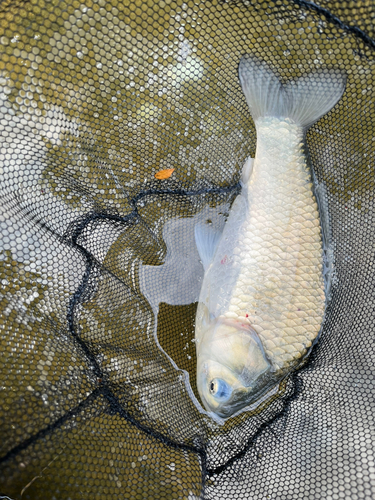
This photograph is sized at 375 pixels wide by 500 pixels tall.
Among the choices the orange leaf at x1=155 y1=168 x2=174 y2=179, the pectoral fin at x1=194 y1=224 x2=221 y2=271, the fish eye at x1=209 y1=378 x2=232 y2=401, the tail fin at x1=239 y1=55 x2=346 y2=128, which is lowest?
the fish eye at x1=209 y1=378 x2=232 y2=401

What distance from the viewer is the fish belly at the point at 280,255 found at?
→ 1691mm

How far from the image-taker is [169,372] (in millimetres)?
1851

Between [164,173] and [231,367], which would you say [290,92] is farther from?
[231,367]

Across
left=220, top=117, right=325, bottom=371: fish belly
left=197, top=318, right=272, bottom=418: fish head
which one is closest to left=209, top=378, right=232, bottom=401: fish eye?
left=197, top=318, right=272, bottom=418: fish head

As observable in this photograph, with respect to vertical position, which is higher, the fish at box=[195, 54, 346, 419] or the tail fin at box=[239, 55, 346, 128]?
the tail fin at box=[239, 55, 346, 128]

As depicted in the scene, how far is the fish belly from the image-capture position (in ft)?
5.55

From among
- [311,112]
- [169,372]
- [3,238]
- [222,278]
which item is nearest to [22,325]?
[3,238]

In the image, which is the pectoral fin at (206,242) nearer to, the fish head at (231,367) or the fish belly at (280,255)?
the fish belly at (280,255)

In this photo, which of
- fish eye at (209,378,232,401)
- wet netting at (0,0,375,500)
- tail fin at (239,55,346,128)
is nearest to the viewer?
wet netting at (0,0,375,500)

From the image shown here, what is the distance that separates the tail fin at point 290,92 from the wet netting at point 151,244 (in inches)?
1.9

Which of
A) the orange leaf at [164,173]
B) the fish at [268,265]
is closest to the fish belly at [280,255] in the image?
the fish at [268,265]

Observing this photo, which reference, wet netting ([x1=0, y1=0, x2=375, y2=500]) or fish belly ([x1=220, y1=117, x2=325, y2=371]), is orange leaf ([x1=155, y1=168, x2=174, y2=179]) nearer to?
wet netting ([x1=0, y1=0, x2=375, y2=500])

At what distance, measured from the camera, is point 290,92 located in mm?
1790

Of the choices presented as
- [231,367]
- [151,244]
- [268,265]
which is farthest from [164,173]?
[231,367]
